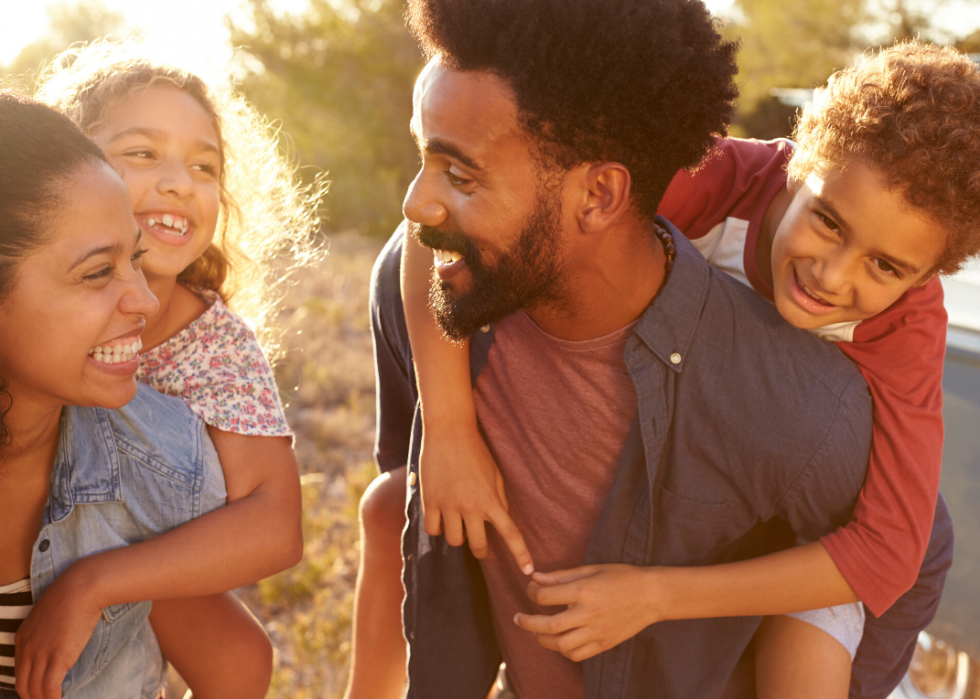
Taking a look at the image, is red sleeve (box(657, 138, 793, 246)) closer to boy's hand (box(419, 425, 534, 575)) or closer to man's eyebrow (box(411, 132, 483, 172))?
man's eyebrow (box(411, 132, 483, 172))

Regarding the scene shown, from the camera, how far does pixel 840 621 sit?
1.78 meters

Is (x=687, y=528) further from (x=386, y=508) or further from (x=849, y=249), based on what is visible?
(x=386, y=508)

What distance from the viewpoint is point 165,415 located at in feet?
5.74

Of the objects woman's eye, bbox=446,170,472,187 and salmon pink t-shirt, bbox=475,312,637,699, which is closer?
woman's eye, bbox=446,170,472,187

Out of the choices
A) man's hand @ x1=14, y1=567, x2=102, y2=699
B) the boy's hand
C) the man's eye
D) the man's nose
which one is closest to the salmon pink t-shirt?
the boy's hand

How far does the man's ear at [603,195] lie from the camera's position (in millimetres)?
1719

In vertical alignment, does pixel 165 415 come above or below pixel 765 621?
above

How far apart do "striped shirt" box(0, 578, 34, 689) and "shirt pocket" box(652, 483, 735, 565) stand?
131 cm

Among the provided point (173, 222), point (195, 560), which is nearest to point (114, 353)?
point (195, 560)

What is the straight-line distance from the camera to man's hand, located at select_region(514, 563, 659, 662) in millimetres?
1606

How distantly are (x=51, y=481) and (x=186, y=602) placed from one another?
47 cm

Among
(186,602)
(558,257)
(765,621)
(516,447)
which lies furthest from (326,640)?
(558,257)

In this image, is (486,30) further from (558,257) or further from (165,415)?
(165,415)

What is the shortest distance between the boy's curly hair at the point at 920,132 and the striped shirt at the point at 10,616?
1.86 metres
